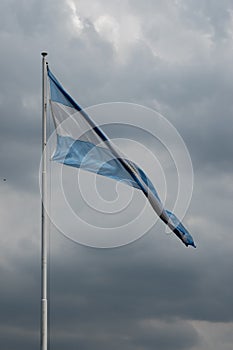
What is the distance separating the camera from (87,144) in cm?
6894

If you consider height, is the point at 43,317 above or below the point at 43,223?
below

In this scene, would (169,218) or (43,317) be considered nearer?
(43,317)

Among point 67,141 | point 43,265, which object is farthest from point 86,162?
point 43,265

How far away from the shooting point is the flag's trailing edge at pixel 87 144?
224 feet

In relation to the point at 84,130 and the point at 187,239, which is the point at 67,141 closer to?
the point at 84,130

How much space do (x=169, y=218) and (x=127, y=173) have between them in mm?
4223

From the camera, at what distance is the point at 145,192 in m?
69.9

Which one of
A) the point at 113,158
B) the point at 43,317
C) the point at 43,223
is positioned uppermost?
the point at 113,158

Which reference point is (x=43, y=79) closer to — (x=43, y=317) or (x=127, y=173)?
(x=127, y=173)

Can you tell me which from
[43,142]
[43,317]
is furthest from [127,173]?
[43,317]

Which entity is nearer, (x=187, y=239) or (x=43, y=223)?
(x=43, y=223)

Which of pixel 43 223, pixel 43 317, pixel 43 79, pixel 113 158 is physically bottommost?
pixel 43 317

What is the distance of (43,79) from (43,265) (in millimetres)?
11364

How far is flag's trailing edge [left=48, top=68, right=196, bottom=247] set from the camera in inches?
2682
